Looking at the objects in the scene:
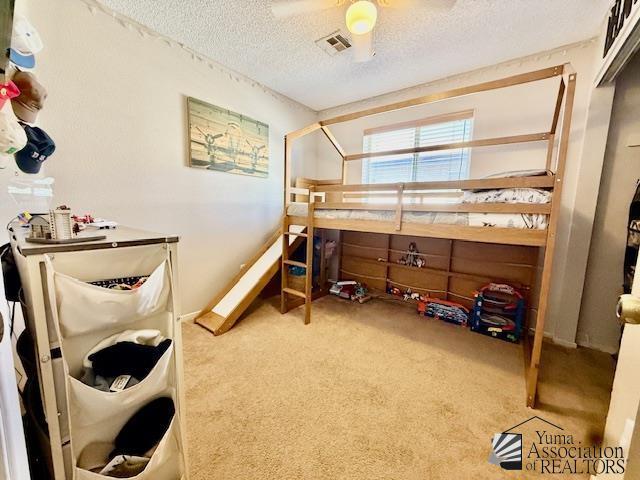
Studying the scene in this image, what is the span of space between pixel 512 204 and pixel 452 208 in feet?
1.08

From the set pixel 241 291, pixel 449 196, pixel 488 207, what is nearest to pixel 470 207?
pixel 488 207

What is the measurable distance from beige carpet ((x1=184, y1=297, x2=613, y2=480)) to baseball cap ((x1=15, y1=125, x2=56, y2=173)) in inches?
56.8

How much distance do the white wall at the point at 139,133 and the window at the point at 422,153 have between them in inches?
55.3

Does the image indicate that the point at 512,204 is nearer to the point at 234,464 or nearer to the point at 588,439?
the point at 588,439

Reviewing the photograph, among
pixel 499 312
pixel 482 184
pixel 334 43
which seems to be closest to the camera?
pixel 482 184

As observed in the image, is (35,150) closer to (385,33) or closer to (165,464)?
(165,464)

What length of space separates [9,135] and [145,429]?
0.96m

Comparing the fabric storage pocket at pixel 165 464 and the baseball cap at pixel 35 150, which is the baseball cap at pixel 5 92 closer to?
the baseball cap at pixel 35 150

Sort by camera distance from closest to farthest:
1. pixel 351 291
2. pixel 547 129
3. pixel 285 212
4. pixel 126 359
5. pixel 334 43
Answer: pixel 126 359, pixel 334 43, pixel 547 129, pixel 285 212, pixel 351 291

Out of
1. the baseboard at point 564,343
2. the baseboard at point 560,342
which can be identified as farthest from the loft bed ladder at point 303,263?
the baseboard at point 564,343

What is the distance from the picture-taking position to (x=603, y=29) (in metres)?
Answer: 1.91

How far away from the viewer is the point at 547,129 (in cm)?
227

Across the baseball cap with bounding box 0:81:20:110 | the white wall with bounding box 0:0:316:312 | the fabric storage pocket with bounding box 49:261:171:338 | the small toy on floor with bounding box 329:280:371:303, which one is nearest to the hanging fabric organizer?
the fabric storage pocket with bounding box 49:261:171:338

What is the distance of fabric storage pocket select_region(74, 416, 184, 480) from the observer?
746mm
